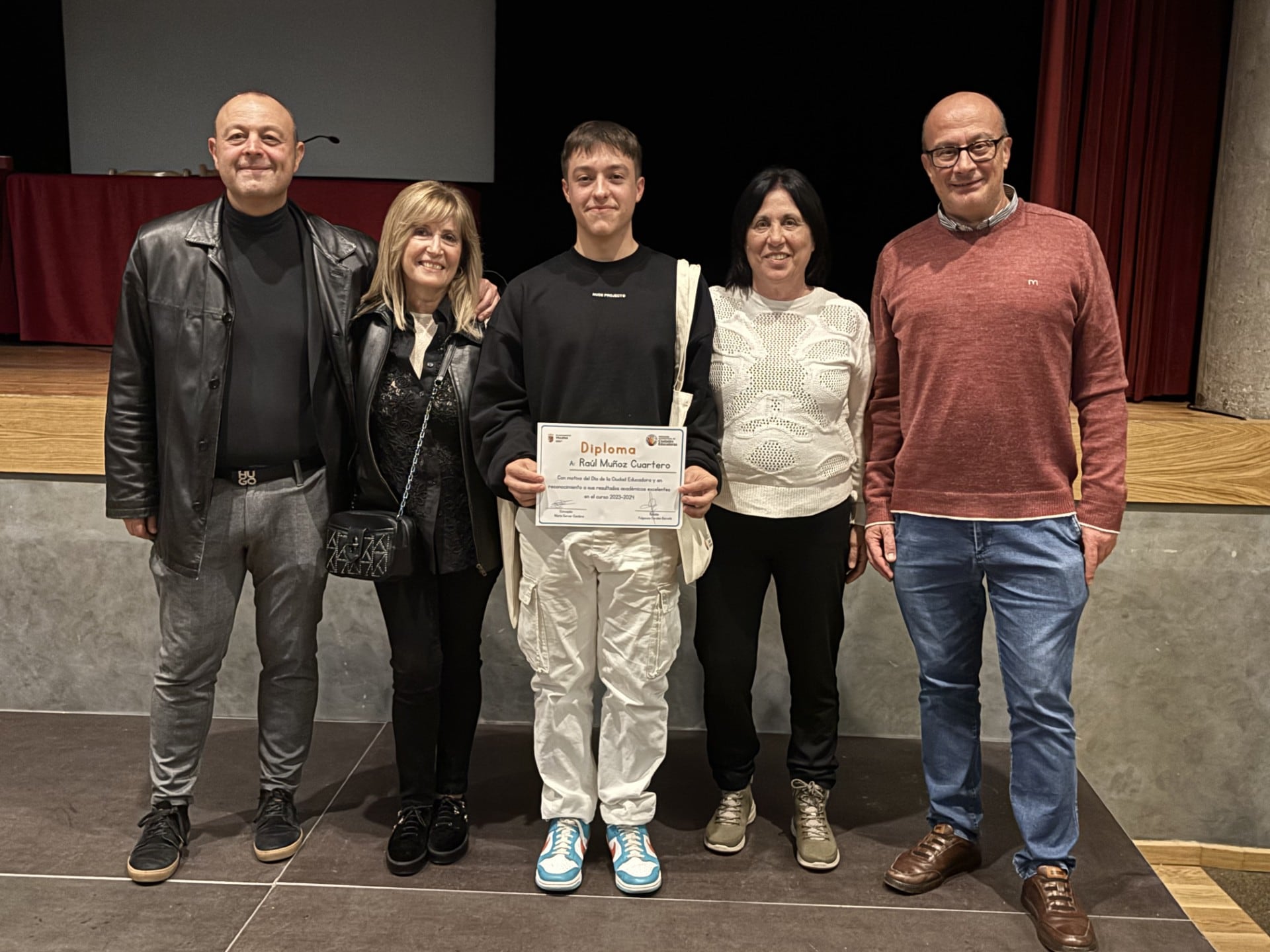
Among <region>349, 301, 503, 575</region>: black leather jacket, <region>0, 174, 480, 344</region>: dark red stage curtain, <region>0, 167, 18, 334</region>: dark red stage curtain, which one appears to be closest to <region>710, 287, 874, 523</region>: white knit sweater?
<region>349, 301, 503, 575</region>: black leather jacket

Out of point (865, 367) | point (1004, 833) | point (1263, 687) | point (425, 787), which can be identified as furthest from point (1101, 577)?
point (425, 787)

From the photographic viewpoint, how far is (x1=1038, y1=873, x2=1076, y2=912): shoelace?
7.25 ft

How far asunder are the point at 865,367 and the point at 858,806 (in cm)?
117

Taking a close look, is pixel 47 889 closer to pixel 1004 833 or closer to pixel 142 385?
pixel 142 385

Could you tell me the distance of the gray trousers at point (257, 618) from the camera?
2324mm

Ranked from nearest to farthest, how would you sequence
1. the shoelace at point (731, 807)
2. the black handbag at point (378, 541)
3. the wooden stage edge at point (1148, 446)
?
1. the black handbag at point (378, 541)
2. the shoelace at point (731, 807)
3. the wooden stage edge at point (1148, 446)

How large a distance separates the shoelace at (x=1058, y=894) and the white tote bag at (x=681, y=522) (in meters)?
0.95

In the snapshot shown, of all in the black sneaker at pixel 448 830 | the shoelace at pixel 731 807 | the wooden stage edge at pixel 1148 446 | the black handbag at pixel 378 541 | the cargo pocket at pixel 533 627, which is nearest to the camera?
the black handbag at pixel 378 541

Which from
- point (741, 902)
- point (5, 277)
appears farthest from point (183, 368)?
point (5, 277)

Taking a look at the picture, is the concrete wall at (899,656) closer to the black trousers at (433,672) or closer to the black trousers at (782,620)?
the black trousers at (782,620)

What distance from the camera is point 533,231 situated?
6508 millimetres

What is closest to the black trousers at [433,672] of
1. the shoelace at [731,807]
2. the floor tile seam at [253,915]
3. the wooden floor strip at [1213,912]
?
the floor tile seam at [253,915]

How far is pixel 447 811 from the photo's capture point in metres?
2.48

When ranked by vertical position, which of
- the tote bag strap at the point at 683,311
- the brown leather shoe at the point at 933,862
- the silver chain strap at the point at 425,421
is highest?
the tote bag strap at the point at 683,311
